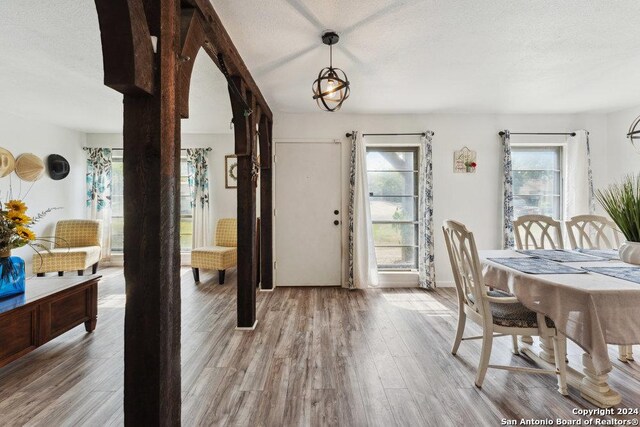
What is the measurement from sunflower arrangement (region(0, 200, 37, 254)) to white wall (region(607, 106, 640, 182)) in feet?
20.9

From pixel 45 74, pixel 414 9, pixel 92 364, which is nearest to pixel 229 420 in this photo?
pixel 92 364

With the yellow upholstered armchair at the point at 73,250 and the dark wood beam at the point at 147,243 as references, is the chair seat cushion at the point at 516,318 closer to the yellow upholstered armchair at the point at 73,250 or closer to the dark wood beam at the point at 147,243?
the dark wood beam at the point at 147,243

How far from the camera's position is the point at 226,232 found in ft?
15.9

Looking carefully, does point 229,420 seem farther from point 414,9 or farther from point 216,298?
point 414,9

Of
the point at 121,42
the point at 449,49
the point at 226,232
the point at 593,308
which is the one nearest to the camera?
the point at 121,42

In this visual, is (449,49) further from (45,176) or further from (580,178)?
(45,176)

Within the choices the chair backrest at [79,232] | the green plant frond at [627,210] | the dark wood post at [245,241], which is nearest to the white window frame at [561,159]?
the green plant frond at [627,210]

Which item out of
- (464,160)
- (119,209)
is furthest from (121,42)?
(119,209)

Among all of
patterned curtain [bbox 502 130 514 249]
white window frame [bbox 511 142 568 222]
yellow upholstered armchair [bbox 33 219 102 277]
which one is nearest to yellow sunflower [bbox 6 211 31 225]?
yellow upholstered armchair [bbox 33 219 102 277]

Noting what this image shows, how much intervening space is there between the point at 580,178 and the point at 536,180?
0.49 m

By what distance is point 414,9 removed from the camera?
6.46 ft

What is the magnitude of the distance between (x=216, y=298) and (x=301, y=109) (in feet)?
8.88

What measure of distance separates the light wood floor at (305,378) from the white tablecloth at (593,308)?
1.72 ft

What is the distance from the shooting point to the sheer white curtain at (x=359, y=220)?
4133 millimetres
